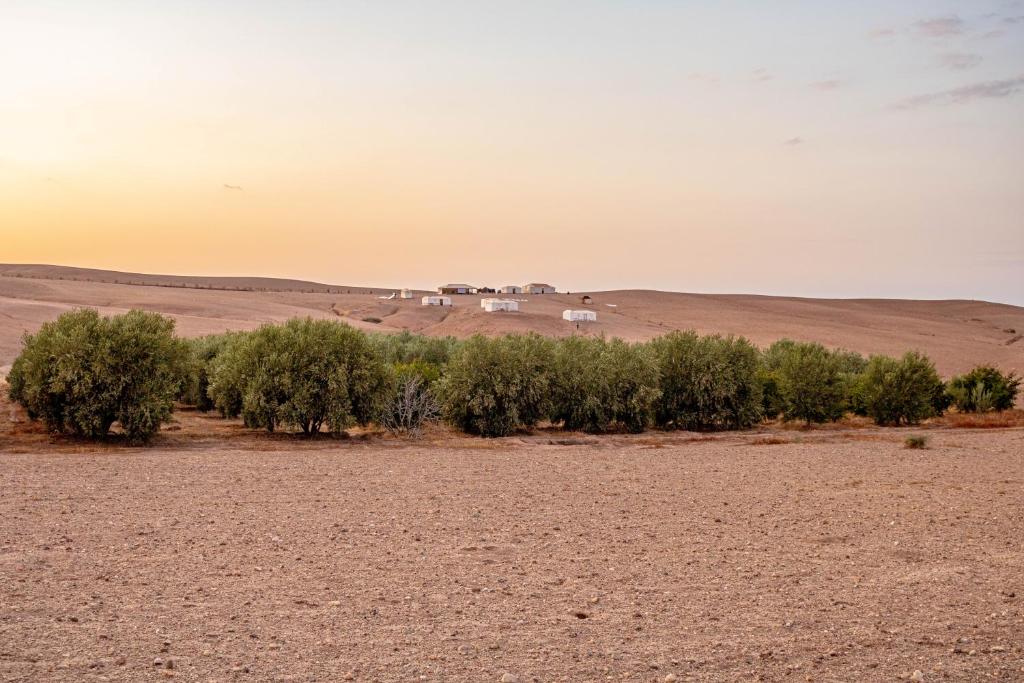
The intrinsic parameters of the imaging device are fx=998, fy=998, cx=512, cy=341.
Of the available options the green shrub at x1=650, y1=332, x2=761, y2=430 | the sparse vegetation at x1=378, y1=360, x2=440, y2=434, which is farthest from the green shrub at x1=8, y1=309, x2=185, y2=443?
the green shrub at x1=650, y1=332, x2=761, y2=430

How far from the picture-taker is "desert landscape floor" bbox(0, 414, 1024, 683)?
7.62 m

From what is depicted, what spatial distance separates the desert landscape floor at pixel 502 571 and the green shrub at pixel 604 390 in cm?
733

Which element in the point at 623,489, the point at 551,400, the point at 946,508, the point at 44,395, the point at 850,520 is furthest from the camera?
the point at 551,400

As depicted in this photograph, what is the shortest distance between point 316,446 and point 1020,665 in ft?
53.0

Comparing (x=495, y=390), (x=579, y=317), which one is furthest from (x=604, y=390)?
(x=579, y=317)

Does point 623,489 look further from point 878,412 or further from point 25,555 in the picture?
point 878,412

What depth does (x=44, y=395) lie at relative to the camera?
2112cm

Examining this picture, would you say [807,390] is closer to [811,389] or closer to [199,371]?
[811,389]

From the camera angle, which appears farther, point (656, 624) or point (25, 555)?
point (25, 555)

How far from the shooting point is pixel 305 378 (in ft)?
75.8

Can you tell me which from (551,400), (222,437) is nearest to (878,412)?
(551,400)

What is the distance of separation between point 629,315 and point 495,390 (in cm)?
7558

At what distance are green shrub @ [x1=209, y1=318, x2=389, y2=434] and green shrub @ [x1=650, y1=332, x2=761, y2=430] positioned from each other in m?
8.29

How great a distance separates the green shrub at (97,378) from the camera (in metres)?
20.9
